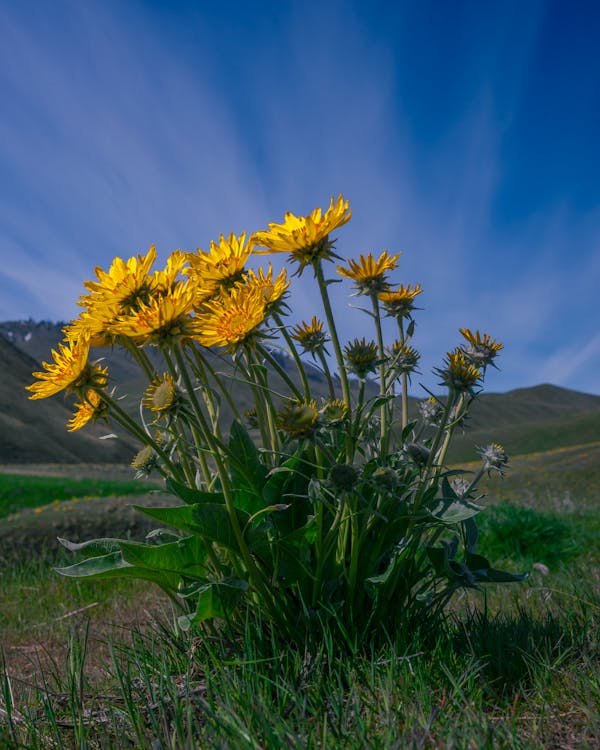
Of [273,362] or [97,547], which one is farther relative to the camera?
[97,547]

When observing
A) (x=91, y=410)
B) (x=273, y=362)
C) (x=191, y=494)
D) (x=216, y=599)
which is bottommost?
(x=216, y=599)

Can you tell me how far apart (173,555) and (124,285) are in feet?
3.37

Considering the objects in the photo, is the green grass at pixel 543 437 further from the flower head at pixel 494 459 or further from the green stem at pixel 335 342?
the green stem at pixel 335 342

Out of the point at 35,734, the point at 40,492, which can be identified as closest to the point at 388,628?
the point at 35,734

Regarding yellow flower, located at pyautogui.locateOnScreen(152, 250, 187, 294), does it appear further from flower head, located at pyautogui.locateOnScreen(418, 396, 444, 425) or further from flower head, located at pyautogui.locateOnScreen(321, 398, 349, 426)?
flower head, located at pyautogui.locateOnScreen(418, 396, 444, 425)

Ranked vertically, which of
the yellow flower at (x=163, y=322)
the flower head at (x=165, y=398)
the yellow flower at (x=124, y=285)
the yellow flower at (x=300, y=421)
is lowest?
the yellow flower at (x=300, y=421)

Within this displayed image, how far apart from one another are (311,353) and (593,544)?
5.47m

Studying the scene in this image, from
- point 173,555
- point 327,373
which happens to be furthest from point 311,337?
point 173,555

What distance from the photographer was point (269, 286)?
2.03 m

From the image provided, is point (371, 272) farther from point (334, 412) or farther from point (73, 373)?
point (73, 373)

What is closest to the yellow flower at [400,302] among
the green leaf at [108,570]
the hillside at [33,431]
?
the green leaf at [108,570]

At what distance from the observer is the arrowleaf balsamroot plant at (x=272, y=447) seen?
1.87 meters

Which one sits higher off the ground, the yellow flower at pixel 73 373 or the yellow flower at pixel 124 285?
the yellow flower at pixel 124 285

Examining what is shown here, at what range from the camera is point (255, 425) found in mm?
2365
